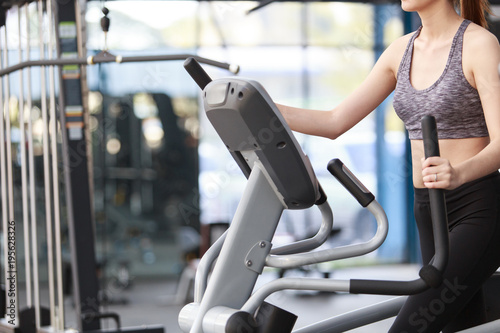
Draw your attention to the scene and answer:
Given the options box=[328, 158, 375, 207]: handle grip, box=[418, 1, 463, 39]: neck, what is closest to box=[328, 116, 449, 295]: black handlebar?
box=[328, 158, 375, 207]: handle grip

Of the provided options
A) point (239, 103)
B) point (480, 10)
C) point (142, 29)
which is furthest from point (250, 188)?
point (142, 29)

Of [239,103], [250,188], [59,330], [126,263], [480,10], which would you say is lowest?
[126,263]

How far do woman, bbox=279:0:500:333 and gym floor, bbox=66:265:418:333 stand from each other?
3.54m

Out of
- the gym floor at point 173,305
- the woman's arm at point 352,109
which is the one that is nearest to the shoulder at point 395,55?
the woman's arm at point 352,109

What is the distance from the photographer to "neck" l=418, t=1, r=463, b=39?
149cm

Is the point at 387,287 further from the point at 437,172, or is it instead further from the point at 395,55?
the point at 395,55

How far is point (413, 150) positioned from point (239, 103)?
17.2 inches

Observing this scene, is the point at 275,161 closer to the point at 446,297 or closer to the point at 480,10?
the point at 446,297

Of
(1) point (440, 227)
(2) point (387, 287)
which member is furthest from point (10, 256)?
(1) point (440, 227)

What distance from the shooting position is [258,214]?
145 cm

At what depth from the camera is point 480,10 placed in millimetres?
1576

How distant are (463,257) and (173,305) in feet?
18.2

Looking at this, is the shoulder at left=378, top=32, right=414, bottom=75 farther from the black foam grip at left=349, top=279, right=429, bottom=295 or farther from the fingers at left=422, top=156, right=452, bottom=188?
the black foam grip at left=349, top=279, right=429, bottom=295

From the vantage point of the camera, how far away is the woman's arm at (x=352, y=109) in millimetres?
1641
